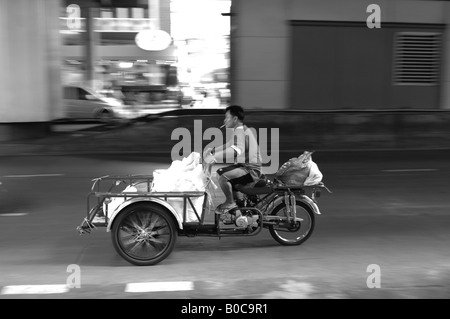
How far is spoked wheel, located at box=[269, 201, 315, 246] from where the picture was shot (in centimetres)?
589

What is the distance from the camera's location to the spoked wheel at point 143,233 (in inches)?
206

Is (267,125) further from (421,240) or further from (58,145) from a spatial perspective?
(421,240)

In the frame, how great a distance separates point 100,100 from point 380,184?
597 inches

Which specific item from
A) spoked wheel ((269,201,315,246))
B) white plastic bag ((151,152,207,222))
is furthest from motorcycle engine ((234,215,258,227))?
white plastic bag ((151,152,207,222))

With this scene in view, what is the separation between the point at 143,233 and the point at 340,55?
1183 centimetres

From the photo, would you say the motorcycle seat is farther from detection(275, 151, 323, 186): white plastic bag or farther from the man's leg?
detection(275, 151, 323, 186): white plastic bag

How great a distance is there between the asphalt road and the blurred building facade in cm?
677

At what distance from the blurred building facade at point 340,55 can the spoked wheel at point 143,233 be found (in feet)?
34.1

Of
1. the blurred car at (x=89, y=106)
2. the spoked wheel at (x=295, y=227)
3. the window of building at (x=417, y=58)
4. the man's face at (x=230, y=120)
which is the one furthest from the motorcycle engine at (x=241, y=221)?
the blurred car at (x=89, y=106)

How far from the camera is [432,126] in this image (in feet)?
48.9

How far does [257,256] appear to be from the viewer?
18.5ft

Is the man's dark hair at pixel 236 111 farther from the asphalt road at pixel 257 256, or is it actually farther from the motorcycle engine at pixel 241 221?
the asphalt road at pixel 257 256

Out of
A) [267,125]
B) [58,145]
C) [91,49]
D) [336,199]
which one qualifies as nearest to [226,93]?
[267,125]

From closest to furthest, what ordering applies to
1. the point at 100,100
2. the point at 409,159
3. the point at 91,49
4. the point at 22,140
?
1. the point at 409,159
2. the point at 22,140
3. the point at 100,100
4. the point at 91,49
